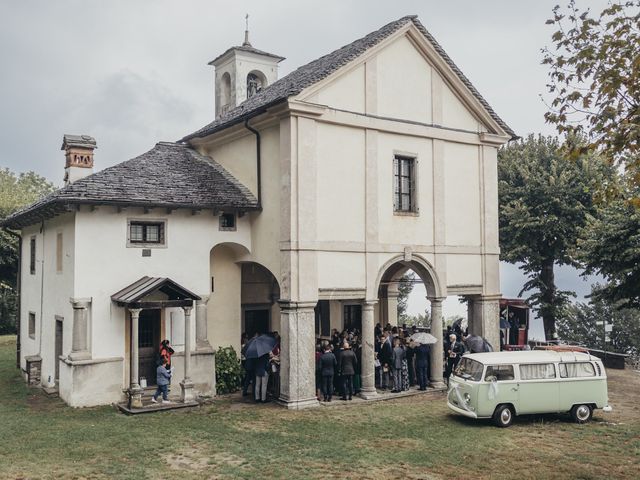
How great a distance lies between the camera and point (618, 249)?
22.4 meters

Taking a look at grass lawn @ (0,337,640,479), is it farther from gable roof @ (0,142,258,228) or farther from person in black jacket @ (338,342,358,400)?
gable roof @ (0,142,258,228)

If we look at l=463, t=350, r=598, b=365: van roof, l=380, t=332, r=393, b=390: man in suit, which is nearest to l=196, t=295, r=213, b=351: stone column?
l=380, t=332, r=393, b=390: man in suit

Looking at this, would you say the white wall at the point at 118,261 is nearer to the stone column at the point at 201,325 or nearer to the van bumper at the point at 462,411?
the stone column at the point at 201,325

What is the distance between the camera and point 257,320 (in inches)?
900

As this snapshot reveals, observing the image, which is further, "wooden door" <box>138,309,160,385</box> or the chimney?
the chimney

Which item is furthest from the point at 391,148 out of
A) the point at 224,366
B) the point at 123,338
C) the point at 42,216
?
the point at 42,216

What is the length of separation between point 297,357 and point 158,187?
6471 millimetres

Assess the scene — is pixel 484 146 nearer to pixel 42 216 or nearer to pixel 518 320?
pixel 518 320

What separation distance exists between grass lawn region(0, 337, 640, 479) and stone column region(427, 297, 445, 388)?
2388 mm

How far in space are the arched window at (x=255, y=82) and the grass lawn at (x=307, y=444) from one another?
56.5 feet

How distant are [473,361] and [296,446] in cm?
509

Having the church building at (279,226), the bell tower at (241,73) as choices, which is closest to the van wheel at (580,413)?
the church building at (279,226)

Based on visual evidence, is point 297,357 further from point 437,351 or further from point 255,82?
point 255,82

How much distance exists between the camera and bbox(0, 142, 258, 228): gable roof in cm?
1695
